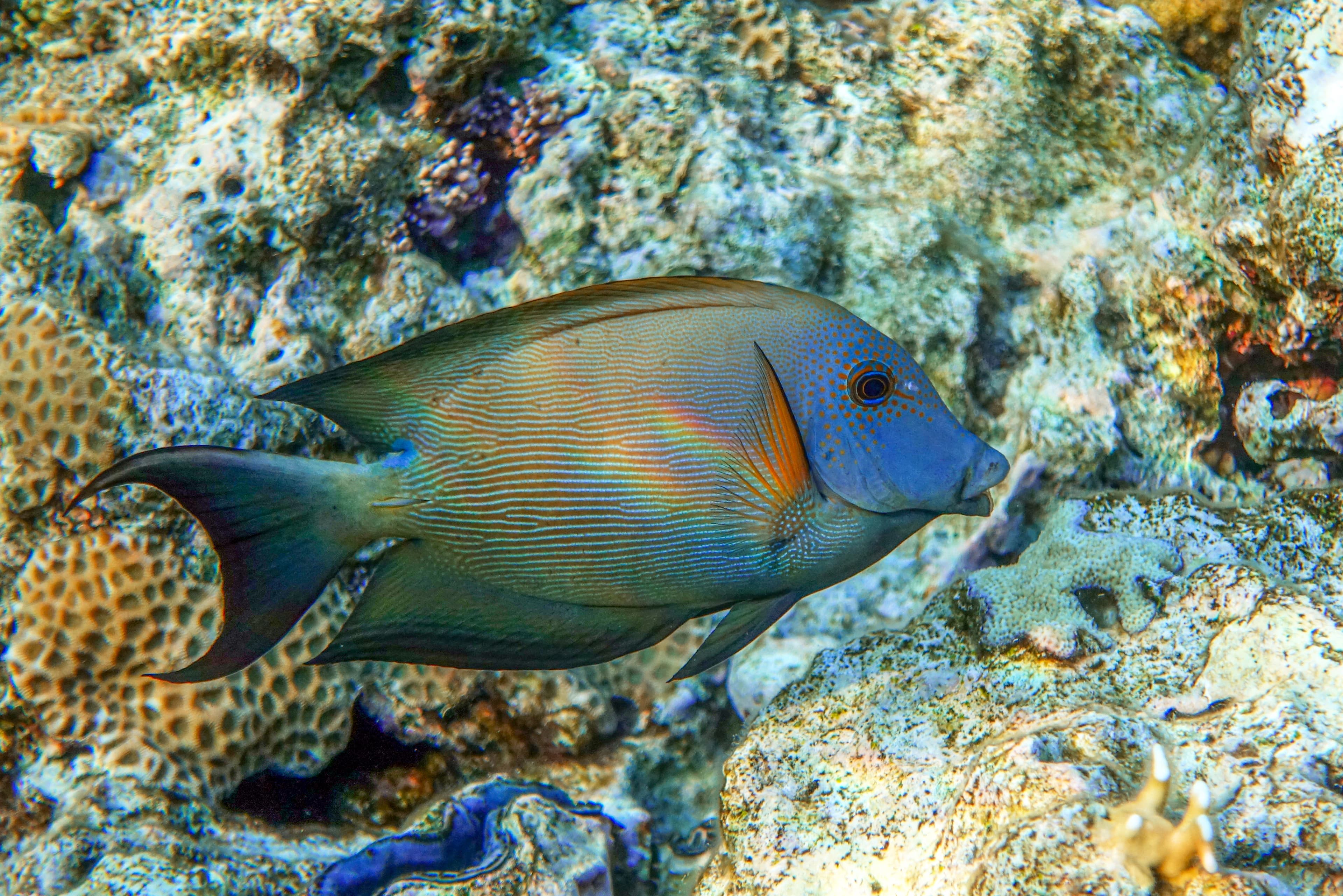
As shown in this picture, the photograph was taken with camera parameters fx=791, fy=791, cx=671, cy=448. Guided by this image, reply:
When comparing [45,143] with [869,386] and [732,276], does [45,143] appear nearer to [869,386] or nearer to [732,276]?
[732,276]

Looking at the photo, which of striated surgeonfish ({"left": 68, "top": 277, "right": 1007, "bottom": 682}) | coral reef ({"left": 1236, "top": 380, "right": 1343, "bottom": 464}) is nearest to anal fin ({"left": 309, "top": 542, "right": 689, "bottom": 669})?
striated surgeonfish ({"left": 68, "top": 277, "right": 1007, "bottom": 682})

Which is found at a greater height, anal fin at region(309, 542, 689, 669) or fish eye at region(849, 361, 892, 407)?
fish eye at region(849, 361, 892, 407)

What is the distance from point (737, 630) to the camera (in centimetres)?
147

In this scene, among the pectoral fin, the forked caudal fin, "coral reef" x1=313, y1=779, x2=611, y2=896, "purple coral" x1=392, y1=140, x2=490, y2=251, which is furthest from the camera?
"purple coral" x1=392, y1=140, x2=490, y2=251

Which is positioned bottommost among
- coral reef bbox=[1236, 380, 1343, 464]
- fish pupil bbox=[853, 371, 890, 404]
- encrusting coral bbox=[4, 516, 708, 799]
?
encrusting coral bbox=[4, 516, 708, 799]

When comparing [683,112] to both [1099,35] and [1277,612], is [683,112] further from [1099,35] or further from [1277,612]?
[1277,612]

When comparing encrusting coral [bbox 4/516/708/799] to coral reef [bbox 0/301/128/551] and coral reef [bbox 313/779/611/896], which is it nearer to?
coral reef [bbox 0/301/128/551]

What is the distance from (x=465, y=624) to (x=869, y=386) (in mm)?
843

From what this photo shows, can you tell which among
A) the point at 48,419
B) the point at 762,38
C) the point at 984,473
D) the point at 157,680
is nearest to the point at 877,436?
the point at 984,473

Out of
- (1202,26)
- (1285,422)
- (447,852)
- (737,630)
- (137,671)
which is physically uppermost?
(1202,26)

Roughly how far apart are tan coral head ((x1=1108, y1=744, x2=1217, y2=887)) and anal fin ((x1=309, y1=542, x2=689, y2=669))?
86 cm

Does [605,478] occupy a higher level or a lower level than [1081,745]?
higher

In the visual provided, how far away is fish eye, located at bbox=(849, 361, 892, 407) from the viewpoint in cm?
144

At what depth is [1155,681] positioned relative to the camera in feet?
5.90
